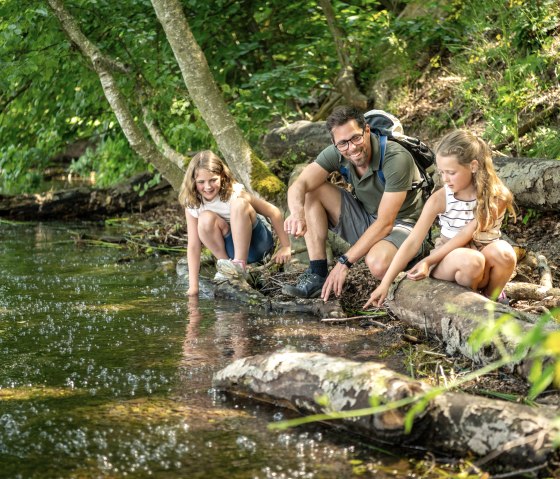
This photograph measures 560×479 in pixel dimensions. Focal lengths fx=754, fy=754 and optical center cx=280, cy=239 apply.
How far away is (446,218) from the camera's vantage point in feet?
15.5

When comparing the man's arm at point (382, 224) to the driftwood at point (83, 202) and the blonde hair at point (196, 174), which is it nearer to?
the blonde hair at point (196, 174)

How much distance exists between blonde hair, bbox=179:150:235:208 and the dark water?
31.8 inches

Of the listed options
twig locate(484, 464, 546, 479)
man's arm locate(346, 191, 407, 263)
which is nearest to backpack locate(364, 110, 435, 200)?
man's arm locate(346, 191, 407, 263)

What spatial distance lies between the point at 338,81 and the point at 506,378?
7.04 m

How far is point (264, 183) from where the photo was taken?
734cm

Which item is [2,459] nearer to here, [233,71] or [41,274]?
[41,274]

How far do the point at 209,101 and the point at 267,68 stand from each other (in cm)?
309

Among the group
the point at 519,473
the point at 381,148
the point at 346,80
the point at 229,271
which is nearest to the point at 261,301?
the point at 229,271

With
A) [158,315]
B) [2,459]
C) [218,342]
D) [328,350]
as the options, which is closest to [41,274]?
[158,315]

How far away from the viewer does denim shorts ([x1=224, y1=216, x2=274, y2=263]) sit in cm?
638

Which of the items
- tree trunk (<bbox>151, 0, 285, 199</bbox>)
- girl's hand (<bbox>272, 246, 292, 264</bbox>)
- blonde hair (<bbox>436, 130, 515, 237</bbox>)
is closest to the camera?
blonde hair (<bbox>436, 130, 515, 237</bbox>)

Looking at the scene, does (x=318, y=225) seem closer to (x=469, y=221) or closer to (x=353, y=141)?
(x=353, y=141)

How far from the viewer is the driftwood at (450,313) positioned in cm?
374

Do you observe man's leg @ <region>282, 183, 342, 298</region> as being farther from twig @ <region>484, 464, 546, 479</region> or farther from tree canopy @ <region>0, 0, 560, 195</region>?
twig @ <region>484, 464, 546, 479</region>
